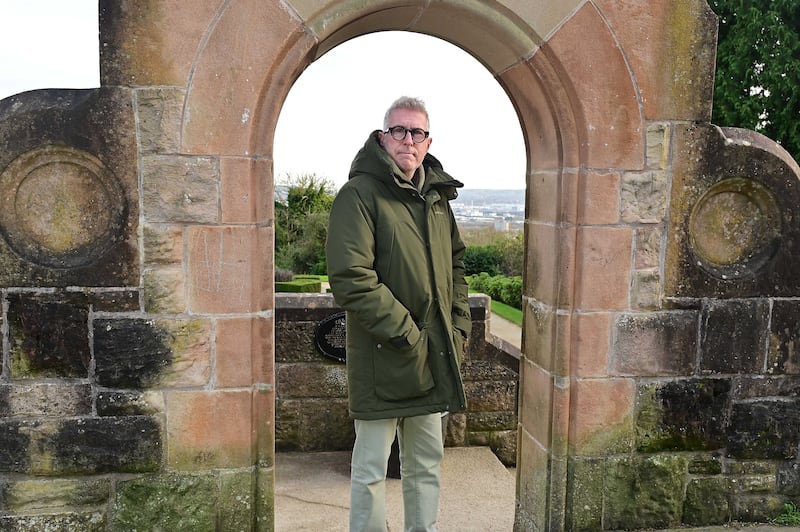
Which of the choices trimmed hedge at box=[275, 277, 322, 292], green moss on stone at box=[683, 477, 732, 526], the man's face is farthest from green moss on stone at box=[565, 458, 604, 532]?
trimmed hedge at box=[275, 277, 322, 292]

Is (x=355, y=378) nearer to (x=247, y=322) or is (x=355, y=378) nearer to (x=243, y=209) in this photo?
(x=247, y=322)

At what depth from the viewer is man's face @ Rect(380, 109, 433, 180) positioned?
8.48 ft

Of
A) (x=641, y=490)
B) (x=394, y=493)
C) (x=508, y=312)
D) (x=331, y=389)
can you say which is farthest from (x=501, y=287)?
(x=641, y=490)

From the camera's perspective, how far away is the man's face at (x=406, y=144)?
2584 millimetres

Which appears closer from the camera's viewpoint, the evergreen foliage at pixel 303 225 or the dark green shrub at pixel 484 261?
the evergreen foliage at pixel 303 225

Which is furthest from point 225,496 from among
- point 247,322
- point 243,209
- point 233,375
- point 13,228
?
point 13,228

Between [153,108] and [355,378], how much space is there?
51.5 inches

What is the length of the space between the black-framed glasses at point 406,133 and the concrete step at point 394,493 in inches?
81.8

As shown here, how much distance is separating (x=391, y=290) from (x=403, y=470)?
0.77 metres

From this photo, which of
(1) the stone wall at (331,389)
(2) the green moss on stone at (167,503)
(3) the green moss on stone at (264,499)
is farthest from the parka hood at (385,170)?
(1) the stone wall at (331,389)

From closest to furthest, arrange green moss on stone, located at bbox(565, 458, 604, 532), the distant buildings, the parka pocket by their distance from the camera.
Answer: the parka pocket
green moss on stone, located at bbox(565, 458, 604, 532)
the distant buildings

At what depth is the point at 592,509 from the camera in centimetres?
303

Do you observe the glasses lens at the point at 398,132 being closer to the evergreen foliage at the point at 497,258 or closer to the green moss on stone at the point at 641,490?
the green moss on stone at the point at 641,490

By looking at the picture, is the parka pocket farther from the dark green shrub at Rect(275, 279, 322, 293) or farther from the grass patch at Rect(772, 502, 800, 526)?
the dark green shrub at Rect(275, 279, 322, 293)
